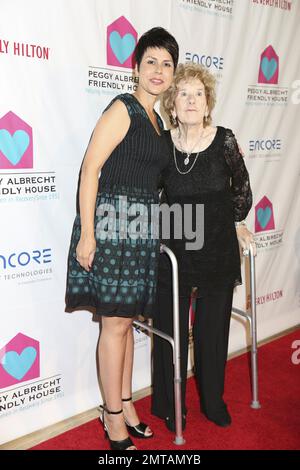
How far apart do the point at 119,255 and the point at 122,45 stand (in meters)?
1.02

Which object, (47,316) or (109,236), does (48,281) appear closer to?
(47,316)

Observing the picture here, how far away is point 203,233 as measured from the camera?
2.16 metres

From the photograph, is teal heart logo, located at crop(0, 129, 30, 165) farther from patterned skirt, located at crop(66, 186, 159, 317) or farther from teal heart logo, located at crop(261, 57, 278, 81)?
teal heart logo, located at crop(261, 57, 278, 81)

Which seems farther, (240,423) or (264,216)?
(264,216)

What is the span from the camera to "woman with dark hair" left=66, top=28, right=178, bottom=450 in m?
1.81

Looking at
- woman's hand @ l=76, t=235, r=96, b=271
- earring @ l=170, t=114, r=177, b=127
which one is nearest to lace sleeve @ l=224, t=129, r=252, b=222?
earring @ l=170, t=114, r=177, b=127

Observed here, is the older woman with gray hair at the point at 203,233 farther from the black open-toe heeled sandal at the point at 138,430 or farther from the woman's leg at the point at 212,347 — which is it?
the black open-toe heeled sandal at the point at 138,430

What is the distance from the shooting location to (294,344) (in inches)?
126

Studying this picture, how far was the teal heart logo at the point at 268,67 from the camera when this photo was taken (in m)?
3.03

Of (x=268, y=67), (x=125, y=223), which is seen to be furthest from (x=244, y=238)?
(x=268, y=67)

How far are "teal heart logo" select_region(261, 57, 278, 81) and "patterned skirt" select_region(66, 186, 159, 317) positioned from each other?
1.51 m

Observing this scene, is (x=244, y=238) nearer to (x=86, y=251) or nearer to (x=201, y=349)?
(x=201, y=349)
